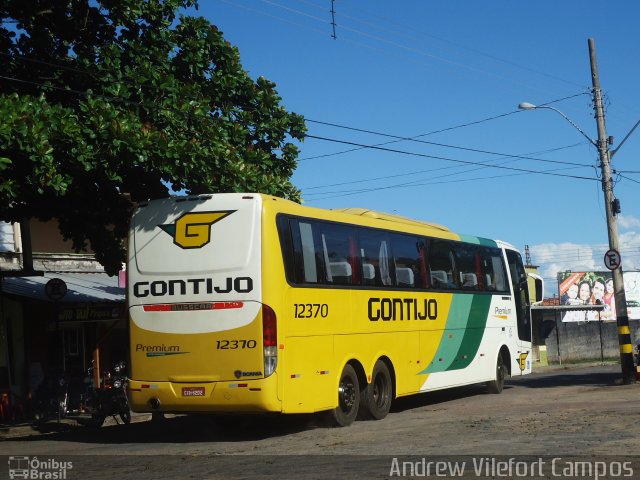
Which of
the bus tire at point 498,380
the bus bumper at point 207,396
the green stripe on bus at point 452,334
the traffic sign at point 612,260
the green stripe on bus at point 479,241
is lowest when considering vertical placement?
the bus tire at point 498,380

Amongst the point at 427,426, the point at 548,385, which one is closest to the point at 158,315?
the point at 427,426

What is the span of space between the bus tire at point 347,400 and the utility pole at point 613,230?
1121cm

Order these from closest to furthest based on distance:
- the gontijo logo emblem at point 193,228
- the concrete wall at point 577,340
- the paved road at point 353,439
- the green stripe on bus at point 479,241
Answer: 1. the paved road at point 353,439
2. the gontijo logo emblem at point 193,228
3. the green stripe on bus at point 479,241
4. the concrete wall at point 577,340

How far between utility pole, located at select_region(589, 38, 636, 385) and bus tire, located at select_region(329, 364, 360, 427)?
11211 mm

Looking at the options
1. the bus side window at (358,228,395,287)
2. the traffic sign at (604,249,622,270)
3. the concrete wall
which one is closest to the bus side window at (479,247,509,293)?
the traffic sign at (604,249,622,270)

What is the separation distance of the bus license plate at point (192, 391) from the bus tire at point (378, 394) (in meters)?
3.50

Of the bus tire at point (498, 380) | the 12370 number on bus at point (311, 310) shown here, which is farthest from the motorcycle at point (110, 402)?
the bus tire at point (498, 380)

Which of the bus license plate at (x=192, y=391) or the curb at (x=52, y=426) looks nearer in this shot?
the bus license plate at (x=192, y=391)

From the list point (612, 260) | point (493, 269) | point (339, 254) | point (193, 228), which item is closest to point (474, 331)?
point (493, 269)

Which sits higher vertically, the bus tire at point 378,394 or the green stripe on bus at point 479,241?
the green stripe on bus at point 479,241

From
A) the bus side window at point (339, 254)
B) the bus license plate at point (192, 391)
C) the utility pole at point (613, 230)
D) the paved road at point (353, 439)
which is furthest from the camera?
the utility pole at point (613, 230)

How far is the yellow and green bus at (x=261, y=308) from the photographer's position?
46.0 feet

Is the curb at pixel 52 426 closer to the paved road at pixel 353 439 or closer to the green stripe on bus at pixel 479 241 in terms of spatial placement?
the paved road at pixel 353 439

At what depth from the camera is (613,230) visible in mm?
25750
